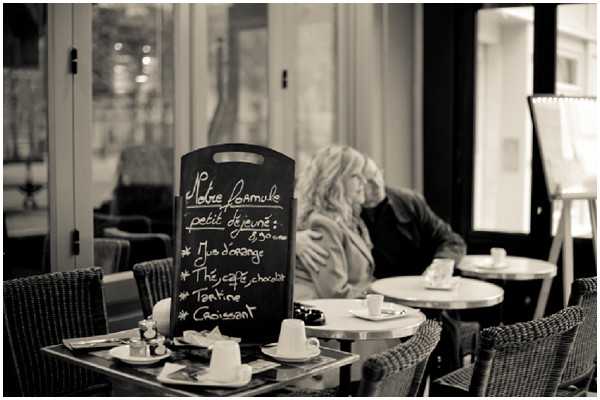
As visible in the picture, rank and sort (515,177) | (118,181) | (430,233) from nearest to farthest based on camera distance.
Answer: (118,181)
(430,233)
(515,177)

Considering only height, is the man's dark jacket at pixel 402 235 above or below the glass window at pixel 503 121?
below

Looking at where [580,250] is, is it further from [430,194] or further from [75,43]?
[75,43]

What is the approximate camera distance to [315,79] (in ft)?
16.4

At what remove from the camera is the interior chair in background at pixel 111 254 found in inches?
145

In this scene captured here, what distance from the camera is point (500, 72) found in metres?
5.39

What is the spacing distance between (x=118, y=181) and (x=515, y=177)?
2669 millimetres

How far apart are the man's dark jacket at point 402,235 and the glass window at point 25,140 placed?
176 cm

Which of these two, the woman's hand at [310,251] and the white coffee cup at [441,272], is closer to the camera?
the white coffee cup at [441,272]

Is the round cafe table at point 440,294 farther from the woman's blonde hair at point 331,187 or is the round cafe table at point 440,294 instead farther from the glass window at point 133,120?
the glass window at point 133,120

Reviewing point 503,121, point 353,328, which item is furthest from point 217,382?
point 503,121

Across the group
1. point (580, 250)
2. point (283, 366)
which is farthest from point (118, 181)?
point (580, 250)

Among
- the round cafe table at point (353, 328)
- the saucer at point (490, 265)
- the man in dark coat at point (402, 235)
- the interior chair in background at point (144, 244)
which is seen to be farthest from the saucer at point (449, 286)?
the interior chair in background at point (144, 244)

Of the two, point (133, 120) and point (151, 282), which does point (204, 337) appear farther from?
point (133, 120)

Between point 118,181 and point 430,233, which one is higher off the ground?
point 118,181
